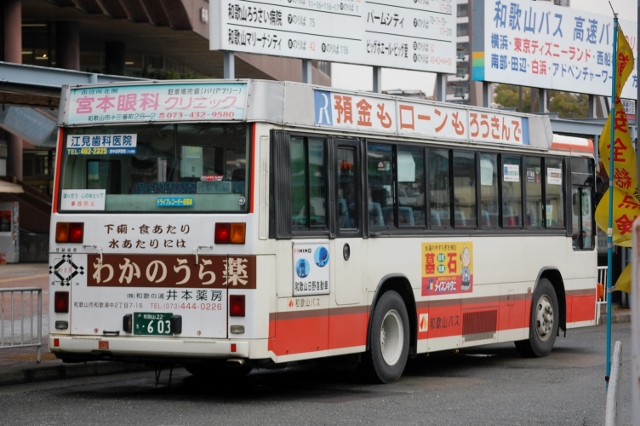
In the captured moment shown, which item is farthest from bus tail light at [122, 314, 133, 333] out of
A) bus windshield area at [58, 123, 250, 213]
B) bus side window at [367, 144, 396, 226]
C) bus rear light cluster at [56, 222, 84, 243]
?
bus side window at [367, 144, 396, 226]

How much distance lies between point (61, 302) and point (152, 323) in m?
1.07

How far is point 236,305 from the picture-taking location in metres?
11.5

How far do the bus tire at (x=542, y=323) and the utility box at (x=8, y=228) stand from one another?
2615 cm

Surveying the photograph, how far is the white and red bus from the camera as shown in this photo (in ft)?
38.2

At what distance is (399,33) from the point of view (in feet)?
71.6

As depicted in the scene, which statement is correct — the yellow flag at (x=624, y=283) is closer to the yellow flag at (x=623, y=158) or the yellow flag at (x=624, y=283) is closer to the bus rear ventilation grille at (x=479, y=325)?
the yellow flag at (x=623, y=158)

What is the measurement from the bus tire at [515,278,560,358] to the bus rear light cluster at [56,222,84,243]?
7000 millimetres

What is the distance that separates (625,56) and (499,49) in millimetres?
16586

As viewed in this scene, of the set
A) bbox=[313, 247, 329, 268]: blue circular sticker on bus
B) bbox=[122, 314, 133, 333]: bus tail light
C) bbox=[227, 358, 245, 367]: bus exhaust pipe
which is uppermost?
bbox=[313, 247, 329, 268]: blue circular sticker on bus

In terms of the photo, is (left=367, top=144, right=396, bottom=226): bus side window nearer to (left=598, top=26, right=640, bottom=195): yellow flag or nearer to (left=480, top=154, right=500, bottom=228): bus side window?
(left=480, top=154, right=500, bottom=228): bus side window

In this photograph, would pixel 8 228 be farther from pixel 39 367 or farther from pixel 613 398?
pixel 613 398

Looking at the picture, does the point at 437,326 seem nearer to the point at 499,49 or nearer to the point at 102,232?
the point at 102,232

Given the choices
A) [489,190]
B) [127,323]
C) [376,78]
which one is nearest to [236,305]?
[127,323]

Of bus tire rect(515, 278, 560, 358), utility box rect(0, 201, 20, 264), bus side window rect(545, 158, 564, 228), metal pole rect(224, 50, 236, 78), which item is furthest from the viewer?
utility box rect(0, 201, 20, 264)
